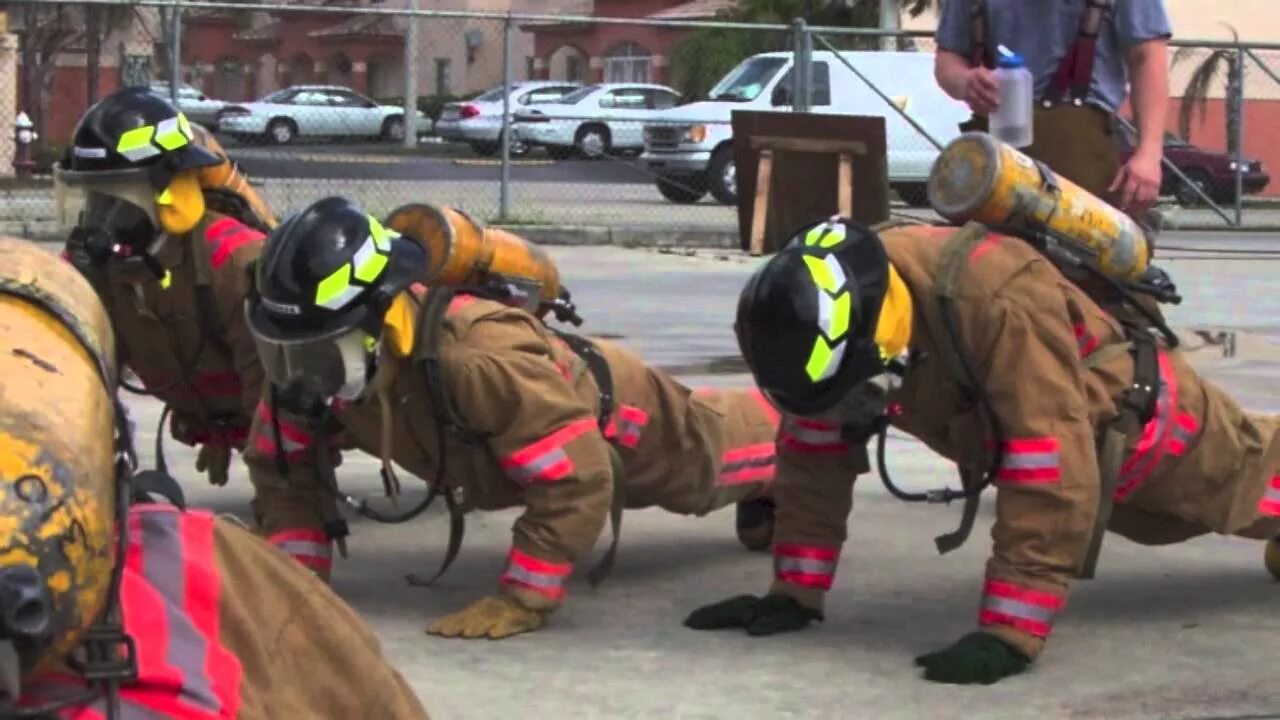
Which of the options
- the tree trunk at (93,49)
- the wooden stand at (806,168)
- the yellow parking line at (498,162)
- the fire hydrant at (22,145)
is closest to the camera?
the wooden stand at (806,168)

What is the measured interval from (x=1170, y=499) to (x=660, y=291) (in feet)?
29.3

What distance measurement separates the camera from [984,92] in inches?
209

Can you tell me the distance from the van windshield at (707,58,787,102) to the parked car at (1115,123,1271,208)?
13.3ft

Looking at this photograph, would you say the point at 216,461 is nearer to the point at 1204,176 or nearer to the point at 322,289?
Result: the point at 322,289

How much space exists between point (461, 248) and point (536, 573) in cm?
94

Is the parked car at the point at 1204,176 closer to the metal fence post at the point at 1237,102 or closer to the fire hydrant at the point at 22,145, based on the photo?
the metal fence post at the point at 1237,102

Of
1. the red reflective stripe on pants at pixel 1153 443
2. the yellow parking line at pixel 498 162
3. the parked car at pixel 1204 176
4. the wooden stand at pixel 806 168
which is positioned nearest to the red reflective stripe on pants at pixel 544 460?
the red reflective stripe on pants at pixel 1153 443

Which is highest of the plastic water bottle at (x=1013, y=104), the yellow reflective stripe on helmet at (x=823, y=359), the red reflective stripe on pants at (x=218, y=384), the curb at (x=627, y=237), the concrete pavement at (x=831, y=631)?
the plastic water bottle at (x=1013, y=104)

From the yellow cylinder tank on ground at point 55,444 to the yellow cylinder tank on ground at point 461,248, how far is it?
3.54 metres

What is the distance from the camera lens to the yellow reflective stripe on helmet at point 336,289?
14.5ft

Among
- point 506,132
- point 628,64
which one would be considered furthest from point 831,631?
point 628,64

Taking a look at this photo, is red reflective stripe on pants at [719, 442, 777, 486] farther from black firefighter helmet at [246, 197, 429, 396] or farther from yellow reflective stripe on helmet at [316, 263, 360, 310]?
yellow reflective stripe on helmet at [316, 263, 360, 310]

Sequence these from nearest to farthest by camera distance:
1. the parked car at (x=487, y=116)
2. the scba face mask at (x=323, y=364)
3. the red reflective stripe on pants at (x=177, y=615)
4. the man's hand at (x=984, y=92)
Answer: the red reflective stripe on pants at (x=177, y=615)
the scba face mask at (x=323, y=364)
the man's hand at (x=984, y=92)
the parked car at (x=487, y=116)

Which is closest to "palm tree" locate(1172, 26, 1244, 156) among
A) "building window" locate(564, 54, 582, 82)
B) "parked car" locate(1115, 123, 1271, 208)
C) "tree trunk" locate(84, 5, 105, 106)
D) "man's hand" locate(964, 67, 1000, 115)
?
"parked car" locate(1115, 123, 1271, 208)
